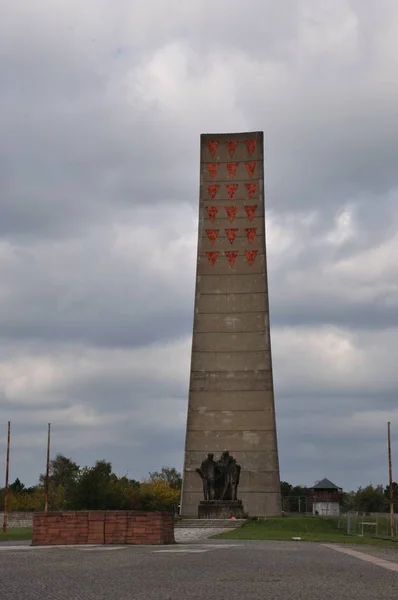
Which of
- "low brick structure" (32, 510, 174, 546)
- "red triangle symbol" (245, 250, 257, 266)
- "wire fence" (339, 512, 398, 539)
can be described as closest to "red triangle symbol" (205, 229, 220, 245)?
"red triangle symbol" (245, 250, 257, 266)

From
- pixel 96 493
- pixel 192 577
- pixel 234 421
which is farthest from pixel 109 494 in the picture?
pixel 192 577

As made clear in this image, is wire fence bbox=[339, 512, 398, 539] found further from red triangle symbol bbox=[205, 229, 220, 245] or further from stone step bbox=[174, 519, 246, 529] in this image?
red triangle symbol bbox=[205, 229, 220, 245]

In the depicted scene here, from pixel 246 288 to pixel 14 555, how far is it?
44.2m

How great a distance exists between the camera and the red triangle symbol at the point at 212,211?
62.9 m

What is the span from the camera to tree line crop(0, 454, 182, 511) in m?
63.9

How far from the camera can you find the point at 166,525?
77.7 feet

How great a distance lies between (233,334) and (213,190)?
33.4ft

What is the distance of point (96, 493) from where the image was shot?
209ft

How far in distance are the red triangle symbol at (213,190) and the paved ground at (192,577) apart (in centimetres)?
4734

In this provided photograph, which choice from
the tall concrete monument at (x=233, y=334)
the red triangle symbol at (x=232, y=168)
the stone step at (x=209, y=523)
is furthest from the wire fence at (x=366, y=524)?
the red triangle symbol at (x=232, y=168)

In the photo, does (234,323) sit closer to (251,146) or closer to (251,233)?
(251,233)

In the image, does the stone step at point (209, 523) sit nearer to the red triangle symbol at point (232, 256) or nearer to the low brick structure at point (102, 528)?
the low brick structure at point (102, 528)

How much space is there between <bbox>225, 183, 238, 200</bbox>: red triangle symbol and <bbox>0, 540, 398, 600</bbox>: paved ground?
47215 millimetres

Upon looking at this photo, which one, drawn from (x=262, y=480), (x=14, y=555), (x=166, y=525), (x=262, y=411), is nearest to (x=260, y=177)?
(x=262, y=411)
